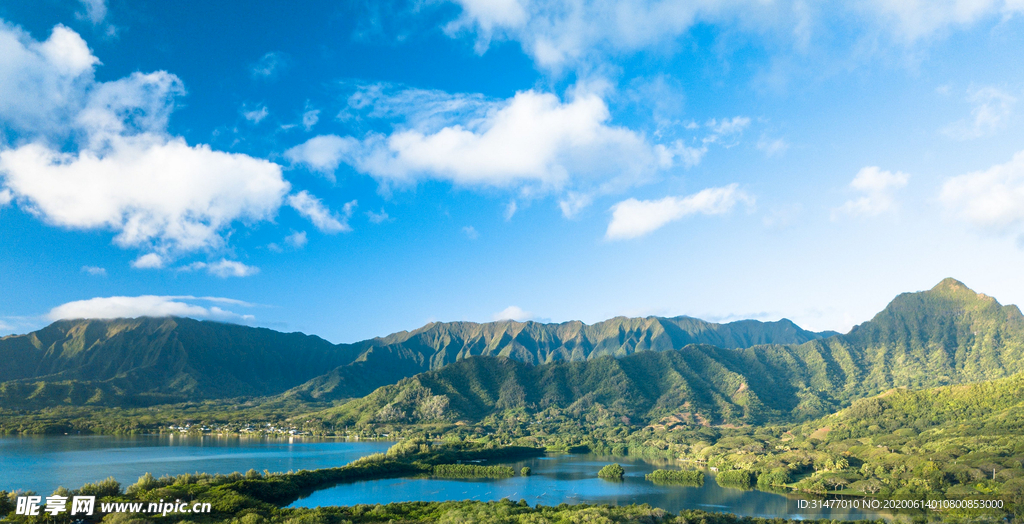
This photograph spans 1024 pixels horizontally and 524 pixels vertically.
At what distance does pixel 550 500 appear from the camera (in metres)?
106

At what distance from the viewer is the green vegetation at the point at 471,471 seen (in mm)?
140000

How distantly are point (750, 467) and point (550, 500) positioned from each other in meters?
64.5

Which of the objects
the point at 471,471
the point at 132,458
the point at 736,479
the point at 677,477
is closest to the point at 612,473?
the point at 677,477

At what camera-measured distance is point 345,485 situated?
404ft

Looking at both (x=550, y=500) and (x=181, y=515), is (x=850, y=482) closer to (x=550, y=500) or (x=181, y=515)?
(x=550, y=500)

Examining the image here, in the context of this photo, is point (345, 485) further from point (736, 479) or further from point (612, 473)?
point (736, 479)

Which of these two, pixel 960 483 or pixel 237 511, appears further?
pixel 960 483

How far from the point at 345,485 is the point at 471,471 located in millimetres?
33129

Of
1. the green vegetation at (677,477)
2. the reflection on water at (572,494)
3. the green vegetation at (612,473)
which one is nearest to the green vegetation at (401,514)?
the reflection on water at (572,494)

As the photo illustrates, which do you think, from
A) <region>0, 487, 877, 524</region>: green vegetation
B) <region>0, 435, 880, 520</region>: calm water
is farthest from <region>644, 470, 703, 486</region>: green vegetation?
<region>0, 487, 877, 524</region>: green vegetation

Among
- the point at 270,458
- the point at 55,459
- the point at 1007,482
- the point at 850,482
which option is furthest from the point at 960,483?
the point at 55,459

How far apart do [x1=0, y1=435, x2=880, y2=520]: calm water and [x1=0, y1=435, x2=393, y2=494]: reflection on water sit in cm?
18

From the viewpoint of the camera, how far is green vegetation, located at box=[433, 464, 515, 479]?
140000 millimetres

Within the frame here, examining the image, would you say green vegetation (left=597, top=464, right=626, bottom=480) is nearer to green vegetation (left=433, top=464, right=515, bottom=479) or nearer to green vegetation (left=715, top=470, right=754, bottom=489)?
green vegetation (left=433, top=464, right=515, bottom=479)
